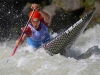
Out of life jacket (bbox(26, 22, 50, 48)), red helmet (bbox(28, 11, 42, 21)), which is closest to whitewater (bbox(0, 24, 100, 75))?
life jacket (bbox(26, 22, 50, 48))

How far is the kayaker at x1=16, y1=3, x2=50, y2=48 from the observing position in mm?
6736

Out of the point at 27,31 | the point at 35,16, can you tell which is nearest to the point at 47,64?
the point at 27,31

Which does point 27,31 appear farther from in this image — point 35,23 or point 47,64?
point 47,64

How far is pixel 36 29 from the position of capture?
22.8 ft

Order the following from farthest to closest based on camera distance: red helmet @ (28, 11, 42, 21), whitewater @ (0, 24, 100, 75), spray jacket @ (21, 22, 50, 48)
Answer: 1. spray jacket @ (21, 22, 50, 48)
2. red helmet @ (28, 11, 42, 21)
3. whitewater @ (0, 24, 100, 75)

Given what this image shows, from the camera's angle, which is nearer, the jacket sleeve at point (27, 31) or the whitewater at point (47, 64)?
the whitewater at point (47, 64)

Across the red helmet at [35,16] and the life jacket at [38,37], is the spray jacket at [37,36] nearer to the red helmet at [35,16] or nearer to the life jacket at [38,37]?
the life jacket at [38,37]

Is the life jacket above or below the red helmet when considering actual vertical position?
below

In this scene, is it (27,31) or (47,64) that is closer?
(47,64)

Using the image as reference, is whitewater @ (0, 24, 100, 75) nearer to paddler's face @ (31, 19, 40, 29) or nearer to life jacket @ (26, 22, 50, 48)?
life jacket @ (26, 22, 50, 48)

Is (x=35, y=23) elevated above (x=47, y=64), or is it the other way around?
(x=35, y=23)

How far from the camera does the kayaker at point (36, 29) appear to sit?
674 centimetres

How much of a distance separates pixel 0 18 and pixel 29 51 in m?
5.67

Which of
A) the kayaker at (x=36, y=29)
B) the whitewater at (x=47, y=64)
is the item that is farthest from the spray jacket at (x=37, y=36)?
the whitewater at (x=47, y=64)
